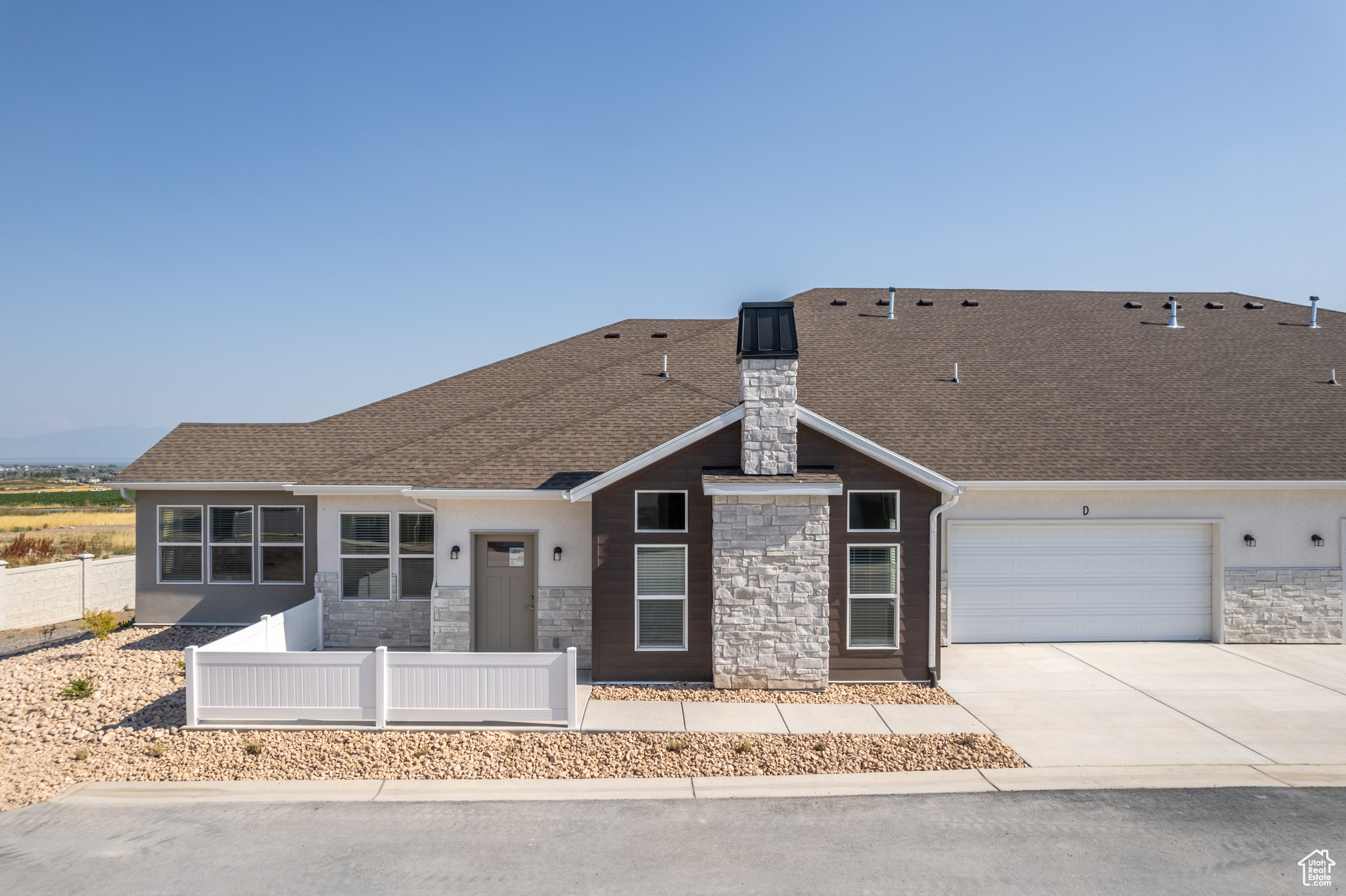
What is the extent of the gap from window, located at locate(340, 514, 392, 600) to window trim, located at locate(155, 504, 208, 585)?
341cm

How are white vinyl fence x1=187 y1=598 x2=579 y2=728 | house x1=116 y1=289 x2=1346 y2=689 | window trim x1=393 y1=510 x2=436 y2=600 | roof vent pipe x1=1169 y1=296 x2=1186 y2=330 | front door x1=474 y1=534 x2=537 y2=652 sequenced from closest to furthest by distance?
white vinyl fence x1=187 y1=598 x2=579 y2=728, house x1=116 y1=289 x2=1346 y2=689, front door x1=474 y1=534 x2=537 y2=652, window trim x1=393 y1=510 x2=436 y2=600, roof vent pipe x1=1169 y1=296 x2=1186 y2=330

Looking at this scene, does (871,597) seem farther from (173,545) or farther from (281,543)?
(173,545)

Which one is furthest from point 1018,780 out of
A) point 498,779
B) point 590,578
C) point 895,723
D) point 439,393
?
point 439,393

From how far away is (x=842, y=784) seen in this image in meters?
7.74

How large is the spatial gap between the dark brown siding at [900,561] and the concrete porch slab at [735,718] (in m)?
1.64

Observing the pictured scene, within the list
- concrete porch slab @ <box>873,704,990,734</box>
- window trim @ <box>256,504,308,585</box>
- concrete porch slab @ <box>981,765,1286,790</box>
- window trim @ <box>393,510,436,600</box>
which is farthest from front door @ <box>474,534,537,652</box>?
concrete porch slab @ <box>981,765,1286,790</box>

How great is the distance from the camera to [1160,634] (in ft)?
44.1

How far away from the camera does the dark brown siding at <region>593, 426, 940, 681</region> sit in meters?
10.8

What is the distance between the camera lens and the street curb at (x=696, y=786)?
746 centimetres

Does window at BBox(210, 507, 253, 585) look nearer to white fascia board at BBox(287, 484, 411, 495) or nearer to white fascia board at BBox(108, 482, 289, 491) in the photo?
white fascia board at BBox(108, 482, 289, 491)

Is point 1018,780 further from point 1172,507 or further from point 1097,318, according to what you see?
point 1097,318

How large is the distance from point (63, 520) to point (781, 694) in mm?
52403

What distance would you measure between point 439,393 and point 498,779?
10.4 metres

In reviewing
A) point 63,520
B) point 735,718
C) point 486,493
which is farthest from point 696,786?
point 63,520
